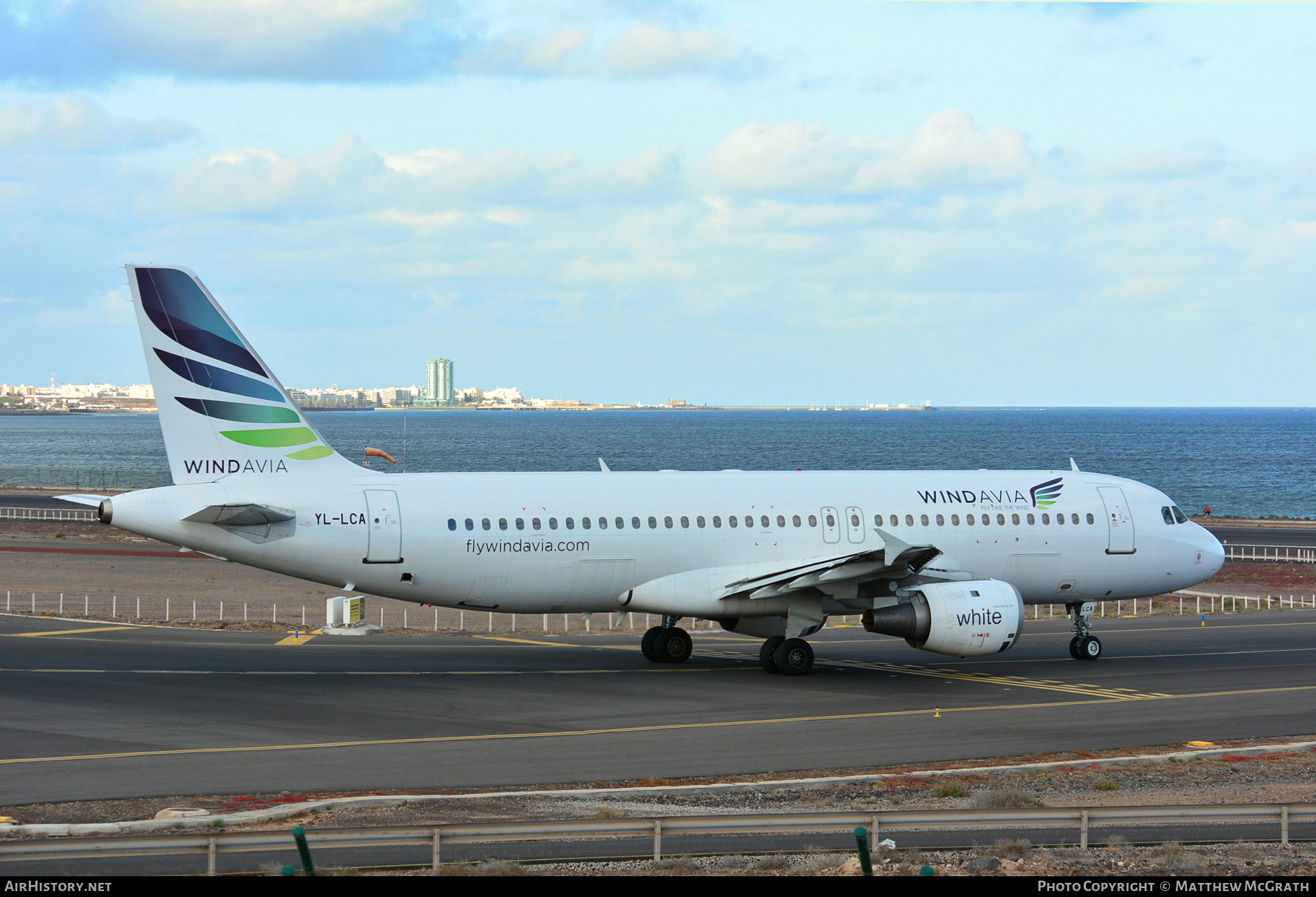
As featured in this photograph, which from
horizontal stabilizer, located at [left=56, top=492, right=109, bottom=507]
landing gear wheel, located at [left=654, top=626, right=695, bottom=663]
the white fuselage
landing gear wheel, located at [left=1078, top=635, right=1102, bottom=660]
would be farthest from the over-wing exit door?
landing gear wheel, located at [left=1078, top=635, right=1102, bottom=660]

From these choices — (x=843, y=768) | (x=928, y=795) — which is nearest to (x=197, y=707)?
(x=843, y=768)

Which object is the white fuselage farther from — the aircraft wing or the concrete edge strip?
the concrete edge strip

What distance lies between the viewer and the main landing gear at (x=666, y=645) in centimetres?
3338

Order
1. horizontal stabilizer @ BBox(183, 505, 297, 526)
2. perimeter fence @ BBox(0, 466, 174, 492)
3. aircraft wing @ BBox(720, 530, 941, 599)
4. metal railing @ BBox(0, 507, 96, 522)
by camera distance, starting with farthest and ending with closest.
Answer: perimeter fence @ BBox(0, 466, 174, 492) → metal railing @ BBox(0, 507, 96, 522) → aircraft wing @ BBox(720, 530, 941, 599) → horizontal stabilizer @ BBox(183, 505, 297, 526)

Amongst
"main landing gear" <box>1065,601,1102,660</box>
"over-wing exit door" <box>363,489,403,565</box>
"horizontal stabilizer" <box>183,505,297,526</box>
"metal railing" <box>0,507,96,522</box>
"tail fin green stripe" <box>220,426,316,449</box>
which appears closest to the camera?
"horizontal stabilizer" <box>183,505,297,526</box>

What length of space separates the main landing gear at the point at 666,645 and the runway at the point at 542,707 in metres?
0.43

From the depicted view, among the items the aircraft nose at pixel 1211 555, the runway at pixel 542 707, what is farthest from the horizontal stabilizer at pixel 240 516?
the aircraft nose at pixel 1211 555

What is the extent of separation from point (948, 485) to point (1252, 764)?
1293 centimetres

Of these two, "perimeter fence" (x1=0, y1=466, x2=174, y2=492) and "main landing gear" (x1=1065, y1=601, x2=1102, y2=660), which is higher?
"perimeter fence" (x1=0, y1=466, x2=174, y2=492)

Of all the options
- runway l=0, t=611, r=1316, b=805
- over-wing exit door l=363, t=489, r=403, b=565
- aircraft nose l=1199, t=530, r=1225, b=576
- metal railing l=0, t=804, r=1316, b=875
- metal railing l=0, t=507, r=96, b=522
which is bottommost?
runway l=0, t=611, r=1316, b=805

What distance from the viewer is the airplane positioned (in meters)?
28.1

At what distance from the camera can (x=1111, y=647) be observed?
1478 inches

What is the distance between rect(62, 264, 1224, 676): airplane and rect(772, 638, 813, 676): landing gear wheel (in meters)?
0.04

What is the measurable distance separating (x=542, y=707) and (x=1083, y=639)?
52.6ft
